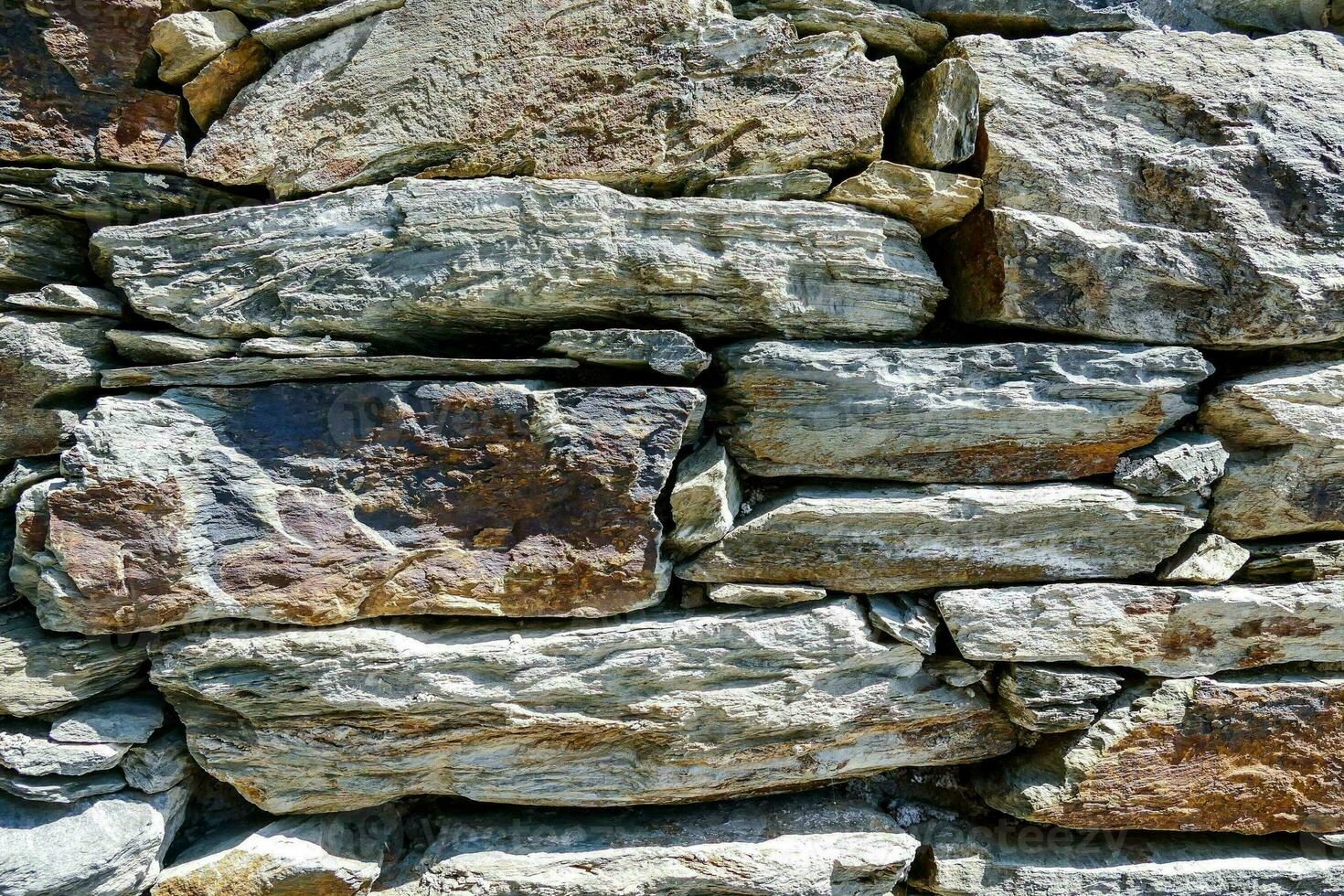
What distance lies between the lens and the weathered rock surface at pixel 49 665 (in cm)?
298

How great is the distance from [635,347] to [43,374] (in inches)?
90.5

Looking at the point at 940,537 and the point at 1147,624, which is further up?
the point at 940,537

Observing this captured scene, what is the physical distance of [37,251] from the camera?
10.2 ft

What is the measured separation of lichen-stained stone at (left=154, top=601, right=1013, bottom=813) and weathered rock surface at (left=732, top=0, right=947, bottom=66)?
7.96 ft

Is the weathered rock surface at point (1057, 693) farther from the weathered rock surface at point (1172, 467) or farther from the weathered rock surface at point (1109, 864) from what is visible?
the weathered rock surface at point (1172, 467)

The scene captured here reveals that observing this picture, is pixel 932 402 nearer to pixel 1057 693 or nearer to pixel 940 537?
pixel 940 537

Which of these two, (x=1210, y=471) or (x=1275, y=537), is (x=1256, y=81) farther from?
(x=1275, y=537)

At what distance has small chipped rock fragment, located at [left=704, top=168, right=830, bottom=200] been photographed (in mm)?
3139

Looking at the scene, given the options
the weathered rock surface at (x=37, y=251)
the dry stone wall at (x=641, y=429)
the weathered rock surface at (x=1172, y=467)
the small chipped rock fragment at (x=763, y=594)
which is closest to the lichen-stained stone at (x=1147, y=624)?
the dry stone wall at (x=641, y=429)

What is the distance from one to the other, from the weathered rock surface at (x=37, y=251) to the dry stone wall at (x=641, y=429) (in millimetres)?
15

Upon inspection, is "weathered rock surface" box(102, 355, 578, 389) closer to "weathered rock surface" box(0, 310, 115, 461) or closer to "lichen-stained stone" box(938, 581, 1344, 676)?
"weathered rock surface" box(0, 310, 115, 461)

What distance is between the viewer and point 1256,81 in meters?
3.33

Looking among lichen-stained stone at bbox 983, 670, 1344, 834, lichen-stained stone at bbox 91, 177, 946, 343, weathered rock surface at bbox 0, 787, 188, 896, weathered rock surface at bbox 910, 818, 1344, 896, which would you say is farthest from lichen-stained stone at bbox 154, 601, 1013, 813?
lichen-stained stone at bbox 91, 177, 946, 343

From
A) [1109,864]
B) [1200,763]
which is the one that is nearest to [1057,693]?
[1200,763]
